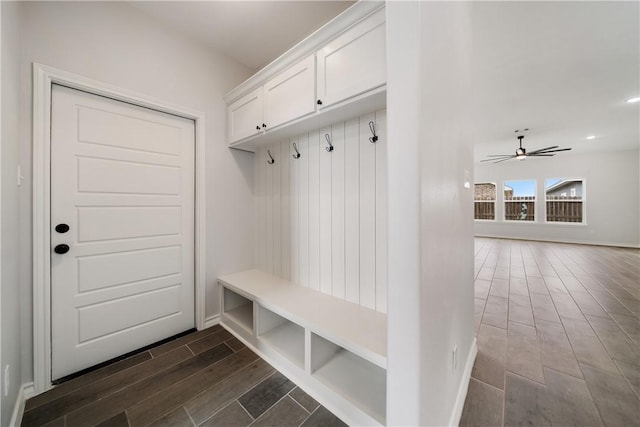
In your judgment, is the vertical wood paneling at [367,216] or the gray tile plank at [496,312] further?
the gray tile plank at [496,312]

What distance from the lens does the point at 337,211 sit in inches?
73.4

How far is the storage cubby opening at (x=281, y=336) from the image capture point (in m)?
1.69

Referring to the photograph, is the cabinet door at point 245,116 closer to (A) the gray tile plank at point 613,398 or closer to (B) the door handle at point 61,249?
(B) the door handle at point 61,249

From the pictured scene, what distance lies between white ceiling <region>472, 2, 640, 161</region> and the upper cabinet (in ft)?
4.53

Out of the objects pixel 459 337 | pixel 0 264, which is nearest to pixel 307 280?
pixel 459 337

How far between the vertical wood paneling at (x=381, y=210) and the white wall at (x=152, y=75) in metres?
1.58

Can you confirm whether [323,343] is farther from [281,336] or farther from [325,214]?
[325,214]

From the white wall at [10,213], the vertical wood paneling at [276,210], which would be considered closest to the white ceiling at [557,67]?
the vertical wood paneling at [276,210]

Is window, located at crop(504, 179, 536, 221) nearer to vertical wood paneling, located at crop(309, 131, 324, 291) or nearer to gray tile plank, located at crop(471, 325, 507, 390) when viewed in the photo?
gray tile plank, located at crop(471, 325, 507, 390)

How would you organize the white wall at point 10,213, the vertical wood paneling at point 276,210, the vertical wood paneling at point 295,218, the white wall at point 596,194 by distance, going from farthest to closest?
1. the white wall at point 596,194
2. the vertical wood paneling at point 276,210
3. the vertical wood paneling at point 295,218
4. the white wall at point 10,213

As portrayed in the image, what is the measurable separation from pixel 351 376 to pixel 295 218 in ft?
4.29

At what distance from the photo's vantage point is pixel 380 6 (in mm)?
1253

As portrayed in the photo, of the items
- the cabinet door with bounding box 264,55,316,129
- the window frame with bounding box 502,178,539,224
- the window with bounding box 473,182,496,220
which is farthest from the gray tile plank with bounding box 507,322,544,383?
the window with bounding box 473,182,496,220

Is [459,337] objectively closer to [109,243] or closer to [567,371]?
[567,371]
